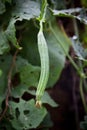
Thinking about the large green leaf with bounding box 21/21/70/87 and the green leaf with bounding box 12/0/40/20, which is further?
→ the large green leaf with bounding box 21/21/70/87

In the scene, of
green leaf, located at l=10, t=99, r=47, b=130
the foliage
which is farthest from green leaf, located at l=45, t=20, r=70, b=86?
green leaf, located at l=10, t=99, r=47, b=130

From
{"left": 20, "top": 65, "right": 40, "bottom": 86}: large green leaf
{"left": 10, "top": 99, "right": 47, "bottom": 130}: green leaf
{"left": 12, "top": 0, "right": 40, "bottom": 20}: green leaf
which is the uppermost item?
{"left": 12, "top": 0, "right": 40, "bottom": 20}: green leaf

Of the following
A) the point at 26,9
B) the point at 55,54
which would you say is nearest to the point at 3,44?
the point at 26,9

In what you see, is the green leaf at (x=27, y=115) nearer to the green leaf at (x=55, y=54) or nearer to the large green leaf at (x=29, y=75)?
the large green leaf at (x=29, y=75)

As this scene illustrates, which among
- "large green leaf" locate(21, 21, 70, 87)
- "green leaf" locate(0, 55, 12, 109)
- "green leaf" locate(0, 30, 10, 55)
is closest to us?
"green leaf" locate(0, 30, 10, 55)

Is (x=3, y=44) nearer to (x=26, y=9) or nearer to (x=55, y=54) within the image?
(x=26, y=9)

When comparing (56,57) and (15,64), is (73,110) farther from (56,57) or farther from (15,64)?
(15,64)

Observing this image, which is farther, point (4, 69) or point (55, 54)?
point (55, 54)

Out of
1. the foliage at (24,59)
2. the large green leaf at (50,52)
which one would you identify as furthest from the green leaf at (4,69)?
the large green leaf at (50,52)

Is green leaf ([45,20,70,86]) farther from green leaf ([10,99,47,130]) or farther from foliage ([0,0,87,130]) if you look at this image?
green leaf ([10,99,47,130])
